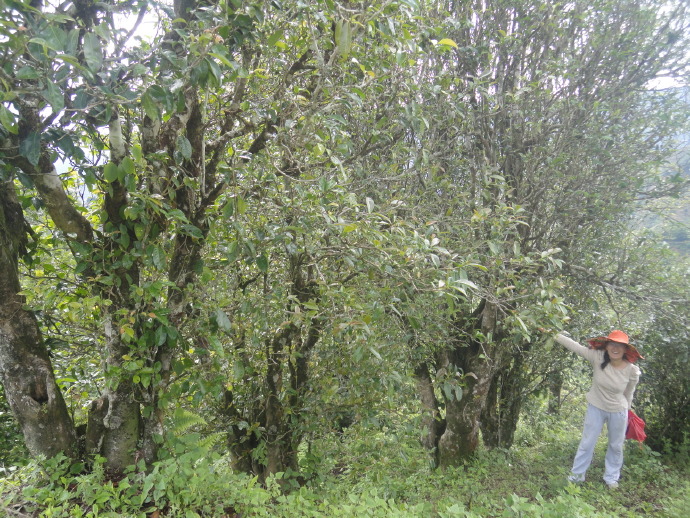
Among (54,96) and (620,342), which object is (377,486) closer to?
(620,342)

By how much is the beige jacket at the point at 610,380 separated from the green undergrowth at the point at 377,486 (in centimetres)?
102

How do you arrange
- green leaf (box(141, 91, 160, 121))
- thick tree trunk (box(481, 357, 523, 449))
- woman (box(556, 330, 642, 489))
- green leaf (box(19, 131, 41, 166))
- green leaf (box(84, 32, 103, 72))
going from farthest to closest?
thick tree trunk (box(481, 357, 523, 449)) < woman (box(556, 330, 642, 489)) < green leaf (box(19, 131, 41, 166)) < green leaf (box(141, 91, 160, 121)) < green leaf (box(84, 32, 103, 72))

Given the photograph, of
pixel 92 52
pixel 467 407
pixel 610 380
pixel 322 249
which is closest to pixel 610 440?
pixel 610 380

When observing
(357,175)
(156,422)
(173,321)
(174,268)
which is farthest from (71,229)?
(357,175)

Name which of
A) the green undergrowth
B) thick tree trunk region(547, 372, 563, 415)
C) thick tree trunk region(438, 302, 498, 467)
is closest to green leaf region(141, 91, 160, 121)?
the green undergrowth

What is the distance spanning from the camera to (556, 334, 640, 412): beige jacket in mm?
5203

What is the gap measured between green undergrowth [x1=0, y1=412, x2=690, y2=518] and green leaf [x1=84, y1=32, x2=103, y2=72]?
2.48m

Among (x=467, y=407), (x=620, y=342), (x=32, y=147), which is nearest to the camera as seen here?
(x=32, y=147)

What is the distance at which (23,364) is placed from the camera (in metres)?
3.13

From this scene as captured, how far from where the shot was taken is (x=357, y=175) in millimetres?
4430

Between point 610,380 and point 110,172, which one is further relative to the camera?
point 610,380

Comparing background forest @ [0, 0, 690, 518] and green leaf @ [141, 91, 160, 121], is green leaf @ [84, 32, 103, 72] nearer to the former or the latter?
background forest @ [0, 0, 690, 518]

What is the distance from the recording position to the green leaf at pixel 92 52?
1.90 m

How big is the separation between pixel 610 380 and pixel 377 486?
10.1ft
